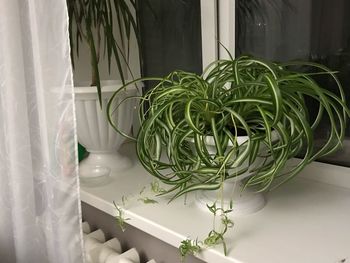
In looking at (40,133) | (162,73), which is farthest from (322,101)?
(162,73)

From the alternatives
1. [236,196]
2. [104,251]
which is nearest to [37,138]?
[104,251]

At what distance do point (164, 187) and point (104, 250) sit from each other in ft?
0.73

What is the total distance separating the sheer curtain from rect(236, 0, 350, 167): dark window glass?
21.7 inches

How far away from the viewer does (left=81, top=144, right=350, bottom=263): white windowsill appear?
2.08ft

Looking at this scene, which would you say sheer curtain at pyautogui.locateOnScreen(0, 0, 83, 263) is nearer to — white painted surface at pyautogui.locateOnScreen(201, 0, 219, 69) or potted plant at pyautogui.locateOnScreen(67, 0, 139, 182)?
potted plant at pyautogui.locateOnScreen(67, 0, 139, 182)

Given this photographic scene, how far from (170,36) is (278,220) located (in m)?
0.78

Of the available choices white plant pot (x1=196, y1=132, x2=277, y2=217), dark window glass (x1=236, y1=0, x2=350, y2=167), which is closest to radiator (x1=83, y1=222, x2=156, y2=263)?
white plant pot (x1=196, y1=132, x2=277, y2=217)

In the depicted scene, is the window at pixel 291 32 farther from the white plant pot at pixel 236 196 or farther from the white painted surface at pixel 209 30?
the white plant pot at pixel 236 196

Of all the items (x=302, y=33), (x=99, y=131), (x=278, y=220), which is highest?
(x=302, y=33)

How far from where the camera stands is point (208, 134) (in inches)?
27.6

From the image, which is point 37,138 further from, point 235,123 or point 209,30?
point 209,30

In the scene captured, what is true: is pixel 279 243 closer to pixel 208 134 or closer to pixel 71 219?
pixel 208 134

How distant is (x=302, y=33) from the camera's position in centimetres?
93

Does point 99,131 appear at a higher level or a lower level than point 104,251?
higher
